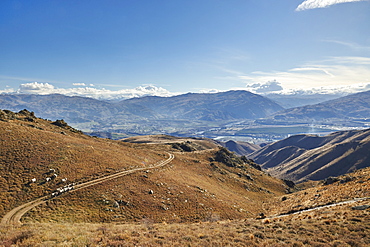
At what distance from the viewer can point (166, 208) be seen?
1545 inches

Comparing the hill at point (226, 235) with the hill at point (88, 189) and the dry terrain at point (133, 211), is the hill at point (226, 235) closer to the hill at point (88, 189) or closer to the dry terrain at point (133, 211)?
the dry terrain at point (133, 211)

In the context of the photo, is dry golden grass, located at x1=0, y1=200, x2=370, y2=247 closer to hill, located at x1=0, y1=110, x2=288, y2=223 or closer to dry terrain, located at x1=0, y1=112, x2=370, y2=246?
dry terrain, located at x1=0, y1=112, x2=370, y2=246

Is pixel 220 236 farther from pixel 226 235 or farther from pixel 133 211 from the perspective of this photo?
pixel 133 211

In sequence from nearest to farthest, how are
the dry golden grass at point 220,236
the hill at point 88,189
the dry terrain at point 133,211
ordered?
the dry golden grass at point 220,236 → the dry terrain at point 133,211 → the hill at point 88,189

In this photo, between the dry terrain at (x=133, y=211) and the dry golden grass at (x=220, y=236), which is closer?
the dry golden grass at (x=220, y=236)

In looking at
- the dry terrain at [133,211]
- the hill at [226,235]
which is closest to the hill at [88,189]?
the dry terrain at [133,211]

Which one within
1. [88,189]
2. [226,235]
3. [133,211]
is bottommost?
[133,211]

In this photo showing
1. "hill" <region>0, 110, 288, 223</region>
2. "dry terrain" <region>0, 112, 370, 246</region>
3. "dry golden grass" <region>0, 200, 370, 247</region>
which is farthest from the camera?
"hill" <region>0, 110, 288, 223</region>

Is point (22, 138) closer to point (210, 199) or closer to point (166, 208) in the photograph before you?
point (166, 208)

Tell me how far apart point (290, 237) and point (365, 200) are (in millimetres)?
20017

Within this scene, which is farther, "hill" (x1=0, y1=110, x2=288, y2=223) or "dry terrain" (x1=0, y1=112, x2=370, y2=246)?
"hill" (x1=0, y1=110, x2=288, y2=223)

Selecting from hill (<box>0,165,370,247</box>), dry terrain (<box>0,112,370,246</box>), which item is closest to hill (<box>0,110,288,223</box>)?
dry terrain (<box>0,112,370,246</box>)

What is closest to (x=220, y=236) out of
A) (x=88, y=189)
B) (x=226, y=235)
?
(x=226, y=235)

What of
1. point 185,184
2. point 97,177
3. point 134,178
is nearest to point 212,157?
point 185,184
